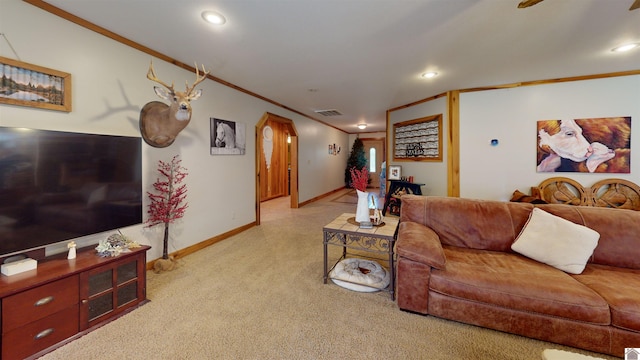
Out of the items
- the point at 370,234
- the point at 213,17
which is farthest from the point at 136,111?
the point at 370,234

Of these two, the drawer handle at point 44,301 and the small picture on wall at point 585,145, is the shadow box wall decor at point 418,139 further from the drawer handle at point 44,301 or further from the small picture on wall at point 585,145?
the drawer handle at point 44,301

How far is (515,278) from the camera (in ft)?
5.61

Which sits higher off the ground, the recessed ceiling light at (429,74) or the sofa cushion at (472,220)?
the recessed ceiling light at (429,74)

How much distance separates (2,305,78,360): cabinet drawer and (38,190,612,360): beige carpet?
0.09m

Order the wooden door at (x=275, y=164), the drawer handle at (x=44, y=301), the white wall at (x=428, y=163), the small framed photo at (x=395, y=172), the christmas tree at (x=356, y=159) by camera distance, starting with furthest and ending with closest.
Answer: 1. the christmas tree at (x=356, y=159)
2. the wooden door at (x=275, y=164)
3. the small framed photo at (x=395, y=172)
4. the white wall at (x=428, y=163)
5. the drawer handle at (x=44, y=301)

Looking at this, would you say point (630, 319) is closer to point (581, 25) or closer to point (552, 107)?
point (581, 25)

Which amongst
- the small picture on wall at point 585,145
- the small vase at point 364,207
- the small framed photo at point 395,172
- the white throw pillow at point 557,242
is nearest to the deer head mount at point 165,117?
the small vase at point 364,207

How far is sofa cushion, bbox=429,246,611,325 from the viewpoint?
152 cm

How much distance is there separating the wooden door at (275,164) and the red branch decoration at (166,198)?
3.69m

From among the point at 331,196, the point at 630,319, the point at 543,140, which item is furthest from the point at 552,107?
the point at 331,196

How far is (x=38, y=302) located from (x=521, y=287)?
303 cm

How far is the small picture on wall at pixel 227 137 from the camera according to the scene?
356 centimetres

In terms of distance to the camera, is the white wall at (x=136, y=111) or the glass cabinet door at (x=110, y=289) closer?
the glass cabinet door at (x=110, y=289)

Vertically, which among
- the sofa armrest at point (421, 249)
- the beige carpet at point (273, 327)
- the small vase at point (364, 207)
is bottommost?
the beige carpet at point (273, 327)
